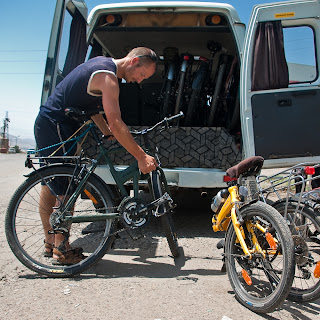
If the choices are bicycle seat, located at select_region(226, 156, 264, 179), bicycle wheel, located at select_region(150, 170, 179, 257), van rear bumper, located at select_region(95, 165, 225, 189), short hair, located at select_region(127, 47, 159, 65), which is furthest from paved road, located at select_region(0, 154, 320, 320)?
short hair, located at select_region(127, 47, 159, 65)

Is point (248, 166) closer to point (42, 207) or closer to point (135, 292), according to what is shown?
point (135, 292)

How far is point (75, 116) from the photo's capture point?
10.3ft

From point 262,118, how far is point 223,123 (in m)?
1.40

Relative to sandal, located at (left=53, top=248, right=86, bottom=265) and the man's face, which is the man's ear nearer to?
the man's face

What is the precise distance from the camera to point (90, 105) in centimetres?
318

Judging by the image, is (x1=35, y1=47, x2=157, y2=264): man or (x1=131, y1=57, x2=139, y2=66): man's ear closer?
(x1=35, y1=47, x2=157, y2=264): man

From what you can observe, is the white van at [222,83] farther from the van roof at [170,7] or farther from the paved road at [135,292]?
the paved road at [135,292]

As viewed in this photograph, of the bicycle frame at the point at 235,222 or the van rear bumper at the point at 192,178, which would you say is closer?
the bicycle frame at the point at 235,222

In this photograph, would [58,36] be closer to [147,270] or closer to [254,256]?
[147,270]

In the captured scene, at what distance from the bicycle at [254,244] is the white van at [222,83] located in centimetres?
116

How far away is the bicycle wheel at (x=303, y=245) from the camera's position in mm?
2442

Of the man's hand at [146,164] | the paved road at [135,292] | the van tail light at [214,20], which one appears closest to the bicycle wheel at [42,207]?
the paved road at [135,292]

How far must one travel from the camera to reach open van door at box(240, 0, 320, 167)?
12.6ft

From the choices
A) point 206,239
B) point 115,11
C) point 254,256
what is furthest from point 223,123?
point 254,256
